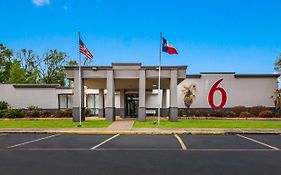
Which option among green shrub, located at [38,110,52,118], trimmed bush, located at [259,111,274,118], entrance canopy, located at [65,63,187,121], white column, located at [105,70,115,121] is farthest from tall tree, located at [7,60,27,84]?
trimmed bush, located at [259,111,274,118]

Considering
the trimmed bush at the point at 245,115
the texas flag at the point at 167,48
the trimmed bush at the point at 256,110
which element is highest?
the texas flag at the point at 167,48

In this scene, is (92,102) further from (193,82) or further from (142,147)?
(142,147)

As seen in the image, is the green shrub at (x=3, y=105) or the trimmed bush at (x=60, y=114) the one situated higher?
the green shrub at (x=3, y=105)

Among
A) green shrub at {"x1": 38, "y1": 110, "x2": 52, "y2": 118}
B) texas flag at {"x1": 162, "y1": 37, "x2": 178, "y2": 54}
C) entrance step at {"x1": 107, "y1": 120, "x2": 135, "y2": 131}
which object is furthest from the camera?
green shrub at {"x1": 38, "y1": 110, "x2": 52, "y2": 118}

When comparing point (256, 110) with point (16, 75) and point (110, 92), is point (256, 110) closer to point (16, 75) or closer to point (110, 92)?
point (110, 92)

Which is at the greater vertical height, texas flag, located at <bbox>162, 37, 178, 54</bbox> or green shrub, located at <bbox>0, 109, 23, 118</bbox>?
texas flag, located at <bbox>162, 37, 178, 54</bbox>

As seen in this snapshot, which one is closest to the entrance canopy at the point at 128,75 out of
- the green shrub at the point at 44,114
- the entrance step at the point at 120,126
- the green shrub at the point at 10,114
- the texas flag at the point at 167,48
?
the entrance step at the point at 120,126

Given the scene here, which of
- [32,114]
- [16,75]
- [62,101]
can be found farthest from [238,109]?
[16,75]

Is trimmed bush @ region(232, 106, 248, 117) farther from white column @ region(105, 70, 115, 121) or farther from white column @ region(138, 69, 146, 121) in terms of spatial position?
white column @ region(105, 70, 115, 121)

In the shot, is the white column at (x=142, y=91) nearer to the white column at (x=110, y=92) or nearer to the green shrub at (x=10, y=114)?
the white column at (x=110, y=92)

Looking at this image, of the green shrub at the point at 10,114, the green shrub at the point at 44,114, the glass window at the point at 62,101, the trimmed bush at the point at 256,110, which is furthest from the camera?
the glass window at the point at 62,101

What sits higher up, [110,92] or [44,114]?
[110,92]

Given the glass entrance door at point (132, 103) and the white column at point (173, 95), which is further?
the glass entrance door at point (132, 103)

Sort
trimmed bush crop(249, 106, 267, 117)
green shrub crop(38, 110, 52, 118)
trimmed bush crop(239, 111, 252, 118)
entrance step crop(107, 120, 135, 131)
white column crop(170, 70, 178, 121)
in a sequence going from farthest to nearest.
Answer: trimmed bush crop(249, 106, 267, 117)
trimmed bush crop(239, 111, 252, 118)
green shrub crop(38, 110, 52, 118)
white column crop(170, 70, 178, 121)
entrance step crop(107, 120, 135, 131)
